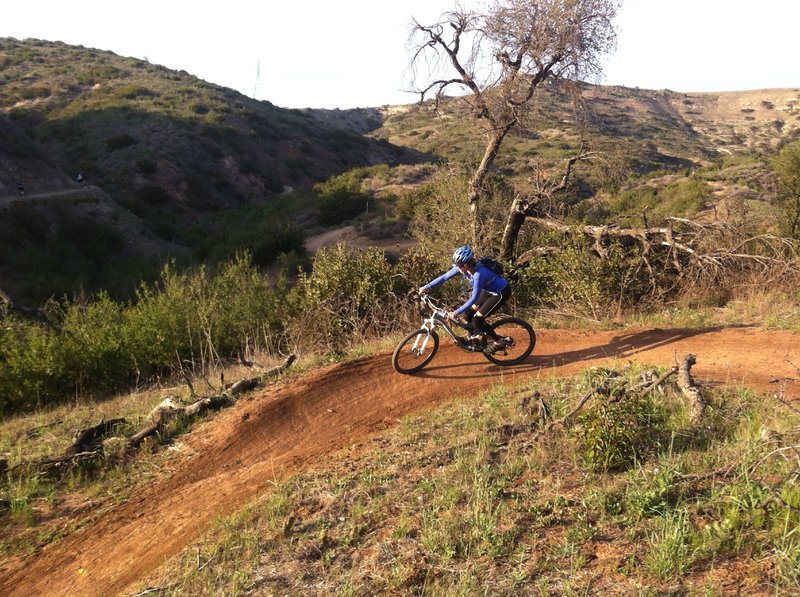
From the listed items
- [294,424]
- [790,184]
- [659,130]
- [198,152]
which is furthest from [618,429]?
[659,130]

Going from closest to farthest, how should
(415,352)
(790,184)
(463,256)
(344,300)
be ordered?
(463,256) → (415,352) → (344,300) → (790,184)

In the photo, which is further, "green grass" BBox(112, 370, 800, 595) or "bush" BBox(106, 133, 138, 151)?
"bush" BBox(106, 133, 138, 151)

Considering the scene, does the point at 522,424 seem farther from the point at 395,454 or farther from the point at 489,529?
the point at 489,529

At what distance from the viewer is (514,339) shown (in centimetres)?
793

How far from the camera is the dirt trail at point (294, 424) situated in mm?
4227

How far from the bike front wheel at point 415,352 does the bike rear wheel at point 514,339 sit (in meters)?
0.85

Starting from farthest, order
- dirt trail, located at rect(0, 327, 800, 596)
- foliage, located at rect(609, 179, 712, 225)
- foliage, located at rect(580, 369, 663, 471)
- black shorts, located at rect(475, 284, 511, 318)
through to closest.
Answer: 1. foliage, located at rect(609, 179, 712, 225)
2. black shorts, located at rect(475, 284, 511, 318)
3. foliage, located at rect(580, 369, 663, 471)
4. dirt trail, located at rect(0, 327, 800, 596)

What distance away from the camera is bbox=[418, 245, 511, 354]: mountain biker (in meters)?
7.01

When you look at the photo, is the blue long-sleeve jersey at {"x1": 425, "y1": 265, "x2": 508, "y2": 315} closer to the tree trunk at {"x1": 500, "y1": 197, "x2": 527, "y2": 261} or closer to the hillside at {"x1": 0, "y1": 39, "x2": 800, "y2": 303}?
the tree trunk at {"x1": 500, "y1": 197, "x2": 527, "y2": 261}

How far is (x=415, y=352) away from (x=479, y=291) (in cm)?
137

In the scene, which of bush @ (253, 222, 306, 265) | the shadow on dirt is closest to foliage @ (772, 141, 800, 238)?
the shadow on dirt

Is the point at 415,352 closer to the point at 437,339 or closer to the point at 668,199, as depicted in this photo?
the point at 437,339

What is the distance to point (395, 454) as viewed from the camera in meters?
5.20

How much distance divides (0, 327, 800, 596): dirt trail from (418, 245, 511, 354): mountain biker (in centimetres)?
66
